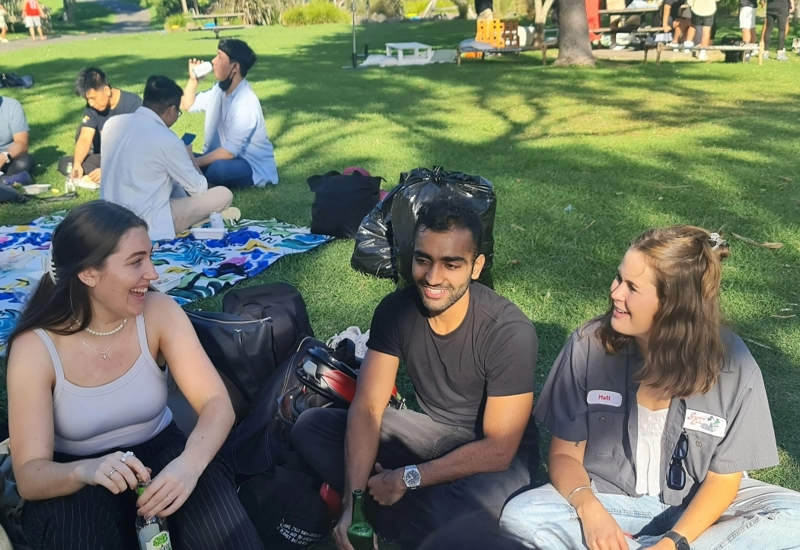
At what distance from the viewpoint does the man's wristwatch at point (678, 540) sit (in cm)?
232

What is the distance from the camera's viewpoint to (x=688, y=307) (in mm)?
2451

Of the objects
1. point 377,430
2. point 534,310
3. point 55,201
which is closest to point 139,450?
point 377,430

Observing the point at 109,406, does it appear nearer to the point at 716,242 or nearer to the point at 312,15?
the point at 716,242

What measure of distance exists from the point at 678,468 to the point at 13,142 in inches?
332

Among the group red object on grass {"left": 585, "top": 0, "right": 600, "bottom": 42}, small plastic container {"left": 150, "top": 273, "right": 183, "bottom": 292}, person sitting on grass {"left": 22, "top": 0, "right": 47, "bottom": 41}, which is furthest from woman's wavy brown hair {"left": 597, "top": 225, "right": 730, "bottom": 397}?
person sitting on grass {"left": 22, "top": 0, "right": 47, "bottom": 41}

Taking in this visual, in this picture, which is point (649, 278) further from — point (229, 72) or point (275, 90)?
point (275, 90)

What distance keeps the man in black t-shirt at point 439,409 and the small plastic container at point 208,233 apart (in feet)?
12.6

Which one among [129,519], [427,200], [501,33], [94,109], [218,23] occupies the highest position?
[218,23]

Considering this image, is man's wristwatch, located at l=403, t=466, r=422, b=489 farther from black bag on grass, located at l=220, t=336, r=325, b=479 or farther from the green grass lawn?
the green grass lawn

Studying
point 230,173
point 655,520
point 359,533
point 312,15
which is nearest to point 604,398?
point 655,520

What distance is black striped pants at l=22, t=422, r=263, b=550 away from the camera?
2391 millimetres

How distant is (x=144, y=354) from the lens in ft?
9.07

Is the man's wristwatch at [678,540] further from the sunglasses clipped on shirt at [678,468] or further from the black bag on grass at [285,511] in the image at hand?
the black bag on grass at [285,511]

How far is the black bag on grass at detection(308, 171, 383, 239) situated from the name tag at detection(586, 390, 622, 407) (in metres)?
3.86
